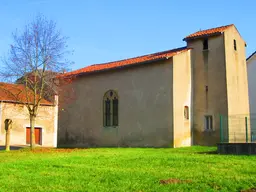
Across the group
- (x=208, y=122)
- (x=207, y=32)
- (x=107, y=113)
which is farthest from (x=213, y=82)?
(x=107, y=113)

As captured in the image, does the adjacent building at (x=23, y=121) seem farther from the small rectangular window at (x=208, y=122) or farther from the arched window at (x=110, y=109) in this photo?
the small rectangular window at (x=208, y=122)

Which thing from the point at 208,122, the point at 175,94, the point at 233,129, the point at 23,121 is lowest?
the point at 233,129

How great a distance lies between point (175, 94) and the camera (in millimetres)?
22203

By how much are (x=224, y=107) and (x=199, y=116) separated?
1.84 m

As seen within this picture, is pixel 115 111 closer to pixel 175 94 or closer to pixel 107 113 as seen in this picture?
pixel 107 113

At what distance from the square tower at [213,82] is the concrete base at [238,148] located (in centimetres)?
655

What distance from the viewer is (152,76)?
76.3ft

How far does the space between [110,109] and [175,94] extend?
5876 millimetres

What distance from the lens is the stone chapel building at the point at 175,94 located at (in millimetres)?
22359

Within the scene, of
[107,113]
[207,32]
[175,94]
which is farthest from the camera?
[107,113]

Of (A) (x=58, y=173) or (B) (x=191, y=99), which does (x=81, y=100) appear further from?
(A) (x=58, y=173)

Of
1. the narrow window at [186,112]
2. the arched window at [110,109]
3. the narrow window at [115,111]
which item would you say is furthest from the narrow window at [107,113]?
the narrow window at [186,112]

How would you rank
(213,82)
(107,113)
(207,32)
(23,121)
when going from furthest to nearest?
(23,121), (107,113), (207,32), (213,82)

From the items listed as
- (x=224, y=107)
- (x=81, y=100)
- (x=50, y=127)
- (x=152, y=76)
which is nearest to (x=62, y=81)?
(x=81, y=100)
